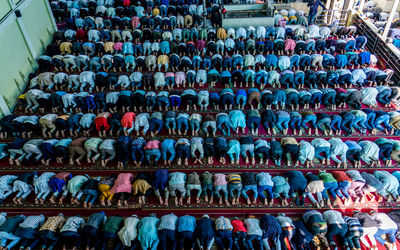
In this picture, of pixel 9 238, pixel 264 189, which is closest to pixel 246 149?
pixel 264 189

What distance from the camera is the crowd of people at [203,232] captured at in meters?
6.17

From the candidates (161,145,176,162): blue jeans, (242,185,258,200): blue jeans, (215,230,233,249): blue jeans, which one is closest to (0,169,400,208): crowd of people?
(242,185,258,200): blue jeans

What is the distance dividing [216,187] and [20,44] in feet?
30.7

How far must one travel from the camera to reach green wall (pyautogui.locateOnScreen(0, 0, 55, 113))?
404 inches

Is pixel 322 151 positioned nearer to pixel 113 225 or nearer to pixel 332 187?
pixel 332 187

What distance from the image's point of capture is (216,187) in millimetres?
7051

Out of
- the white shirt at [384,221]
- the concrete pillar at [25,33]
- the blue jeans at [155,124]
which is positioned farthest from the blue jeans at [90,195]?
the concrete pillar at [25,33]

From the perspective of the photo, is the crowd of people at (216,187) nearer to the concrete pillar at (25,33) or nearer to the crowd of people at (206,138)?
the crowd of people at (206,138)

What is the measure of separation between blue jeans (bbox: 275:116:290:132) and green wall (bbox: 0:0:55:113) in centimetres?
887

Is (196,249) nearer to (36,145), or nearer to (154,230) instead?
(154,230)

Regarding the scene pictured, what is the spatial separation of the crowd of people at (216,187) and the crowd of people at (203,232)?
76 centimetres

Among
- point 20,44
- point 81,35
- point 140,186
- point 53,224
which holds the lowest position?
point 53,224

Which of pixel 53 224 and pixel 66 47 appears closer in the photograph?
pixel 53 224

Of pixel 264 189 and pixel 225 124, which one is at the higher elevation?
pixel 225 124
